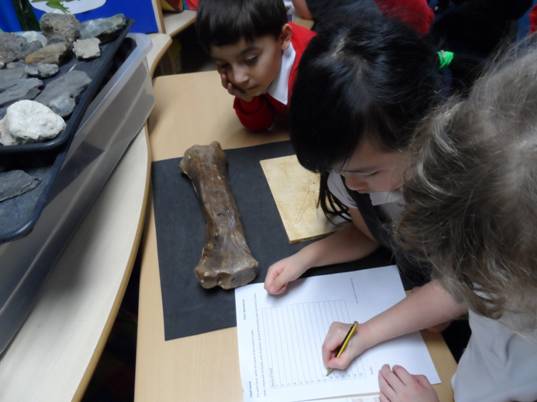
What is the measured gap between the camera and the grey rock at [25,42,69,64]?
2.57 feet

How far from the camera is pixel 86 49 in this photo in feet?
2.64

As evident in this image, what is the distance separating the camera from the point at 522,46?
44cm

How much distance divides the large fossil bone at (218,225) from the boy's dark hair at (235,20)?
0.78ft

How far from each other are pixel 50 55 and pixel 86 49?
0.21ft

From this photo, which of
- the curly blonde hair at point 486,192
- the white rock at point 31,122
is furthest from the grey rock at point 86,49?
the curly blonde hair at point 486,192

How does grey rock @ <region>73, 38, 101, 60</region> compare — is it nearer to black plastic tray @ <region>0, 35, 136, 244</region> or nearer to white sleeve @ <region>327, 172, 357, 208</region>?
black plastic tray @ <region>0, 35, 136, 244</region>

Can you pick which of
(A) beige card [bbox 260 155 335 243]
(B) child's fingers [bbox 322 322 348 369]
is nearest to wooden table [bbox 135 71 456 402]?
(B) child's fingers [bbox 322 322 348 369]

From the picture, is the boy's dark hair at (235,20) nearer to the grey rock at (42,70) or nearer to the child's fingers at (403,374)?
the grey rock at (42,70)

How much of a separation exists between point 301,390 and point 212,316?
18cm

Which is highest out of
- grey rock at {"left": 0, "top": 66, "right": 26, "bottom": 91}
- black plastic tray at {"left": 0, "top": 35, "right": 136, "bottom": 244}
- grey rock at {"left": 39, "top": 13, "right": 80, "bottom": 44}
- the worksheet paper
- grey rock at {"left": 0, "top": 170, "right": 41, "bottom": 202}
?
grey rock at {"left": 39, "top": 13, "right": 80, "bottom": 44}

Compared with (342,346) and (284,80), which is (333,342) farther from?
(284,80)

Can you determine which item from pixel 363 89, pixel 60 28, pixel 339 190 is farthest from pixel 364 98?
pixel 60 28

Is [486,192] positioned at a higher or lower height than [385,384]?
higher

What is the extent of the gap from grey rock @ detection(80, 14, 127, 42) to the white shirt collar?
36 cm
